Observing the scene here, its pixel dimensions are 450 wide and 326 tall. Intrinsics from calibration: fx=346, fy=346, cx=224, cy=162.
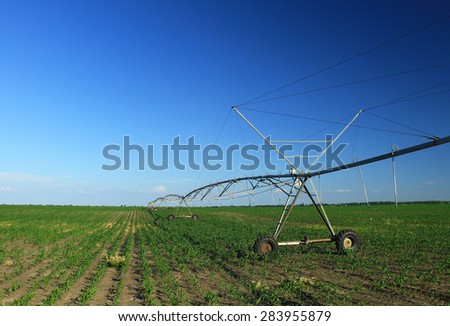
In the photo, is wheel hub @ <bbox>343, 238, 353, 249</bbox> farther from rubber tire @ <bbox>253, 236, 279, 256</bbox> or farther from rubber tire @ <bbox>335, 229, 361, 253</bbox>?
rubber tire @ <bbox>253, 236, 279, 256</bbox>

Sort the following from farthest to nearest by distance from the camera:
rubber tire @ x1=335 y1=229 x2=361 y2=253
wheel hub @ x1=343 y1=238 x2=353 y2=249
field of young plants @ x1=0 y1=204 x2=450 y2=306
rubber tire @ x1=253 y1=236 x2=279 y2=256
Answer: wheel hub @ x1=343 y1=238 x2=353 y2=249 → rubber tire @ x1=335 y1=229 x2=361 y2=253 → rubber tire @ x1=253 y1=236 x2=279 y2=256 → field of young plants @ x1=0 y1=204 x2=450 y2=306

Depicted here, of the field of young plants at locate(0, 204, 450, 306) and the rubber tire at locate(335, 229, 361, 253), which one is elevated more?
the rubber tire at locate(335, 229, 361, 253)

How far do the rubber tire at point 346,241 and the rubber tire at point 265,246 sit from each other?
3.23 metres

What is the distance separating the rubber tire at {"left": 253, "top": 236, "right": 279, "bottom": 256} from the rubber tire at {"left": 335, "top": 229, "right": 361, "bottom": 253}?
323cm

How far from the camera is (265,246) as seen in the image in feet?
52.1

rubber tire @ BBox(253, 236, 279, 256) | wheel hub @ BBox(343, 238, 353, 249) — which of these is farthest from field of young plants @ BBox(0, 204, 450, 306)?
wheel hub @ BBox(343, 238, 353, 249)

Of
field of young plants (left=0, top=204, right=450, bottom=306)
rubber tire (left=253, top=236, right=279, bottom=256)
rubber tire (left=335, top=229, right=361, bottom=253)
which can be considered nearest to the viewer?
field of young plants (left=0, top=204, right=450, bottom=306)

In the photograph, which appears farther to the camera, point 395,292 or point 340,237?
point 340,237

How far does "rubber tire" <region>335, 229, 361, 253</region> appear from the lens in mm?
16609
